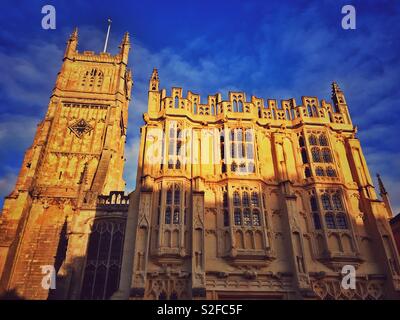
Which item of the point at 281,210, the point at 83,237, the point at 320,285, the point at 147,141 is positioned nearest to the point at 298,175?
the point at 281,210

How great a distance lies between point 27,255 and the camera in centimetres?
3206

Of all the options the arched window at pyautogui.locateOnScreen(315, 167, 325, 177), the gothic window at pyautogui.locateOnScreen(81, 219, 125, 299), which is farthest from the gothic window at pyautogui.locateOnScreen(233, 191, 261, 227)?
the gothic window at pyautogui.locateOnScreen(81, 219, 125, 299)

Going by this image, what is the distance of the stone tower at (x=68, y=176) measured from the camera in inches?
1142

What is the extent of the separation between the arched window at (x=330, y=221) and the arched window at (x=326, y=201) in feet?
1.60

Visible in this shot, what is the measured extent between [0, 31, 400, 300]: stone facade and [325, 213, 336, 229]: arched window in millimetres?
60

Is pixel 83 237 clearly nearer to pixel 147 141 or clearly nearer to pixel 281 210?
pixel 147 141

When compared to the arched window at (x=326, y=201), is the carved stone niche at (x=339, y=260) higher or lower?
lower

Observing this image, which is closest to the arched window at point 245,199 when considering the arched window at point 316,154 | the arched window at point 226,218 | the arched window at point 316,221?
the arched window at point 226,218

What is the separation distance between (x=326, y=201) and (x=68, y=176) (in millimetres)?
29582

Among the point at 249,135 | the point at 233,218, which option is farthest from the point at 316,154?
the point at 233,218

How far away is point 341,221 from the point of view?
19.9 m

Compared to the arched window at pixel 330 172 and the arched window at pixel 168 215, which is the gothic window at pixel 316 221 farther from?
the arched window at pixel 168 215

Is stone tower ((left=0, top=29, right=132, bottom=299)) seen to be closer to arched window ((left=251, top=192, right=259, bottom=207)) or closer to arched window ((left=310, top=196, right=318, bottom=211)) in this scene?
arched window ((left=251, top=192, right=259, bottom=207))

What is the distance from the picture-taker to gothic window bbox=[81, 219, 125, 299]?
2606 cm
